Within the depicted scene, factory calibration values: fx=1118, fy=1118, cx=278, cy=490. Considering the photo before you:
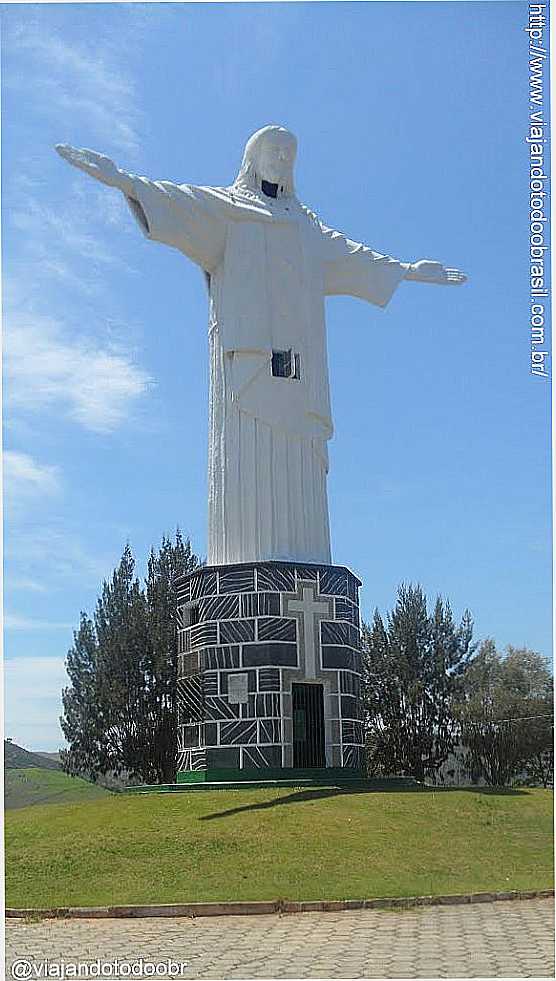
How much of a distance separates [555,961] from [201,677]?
11.6 m

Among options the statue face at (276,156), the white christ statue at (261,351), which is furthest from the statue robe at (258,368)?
the statue face at (276,156)

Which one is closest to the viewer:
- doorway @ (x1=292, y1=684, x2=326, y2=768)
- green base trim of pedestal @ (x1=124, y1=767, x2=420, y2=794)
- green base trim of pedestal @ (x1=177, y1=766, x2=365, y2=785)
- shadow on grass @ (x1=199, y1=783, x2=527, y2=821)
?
shadow on grass @ (x1=199, y1=783, x2=527, y2=821)

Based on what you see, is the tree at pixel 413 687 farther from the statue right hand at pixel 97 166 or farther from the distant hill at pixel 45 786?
the statue right hand at pixel 97 166

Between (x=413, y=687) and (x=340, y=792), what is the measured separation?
15.4 metres

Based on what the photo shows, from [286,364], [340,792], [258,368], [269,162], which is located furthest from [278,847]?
[269,162]

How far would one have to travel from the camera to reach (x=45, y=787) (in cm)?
2953

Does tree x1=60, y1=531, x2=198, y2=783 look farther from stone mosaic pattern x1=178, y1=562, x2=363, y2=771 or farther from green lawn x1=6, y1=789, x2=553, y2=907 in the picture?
green lawn x1=6, y1=789, x2=553, y2=907

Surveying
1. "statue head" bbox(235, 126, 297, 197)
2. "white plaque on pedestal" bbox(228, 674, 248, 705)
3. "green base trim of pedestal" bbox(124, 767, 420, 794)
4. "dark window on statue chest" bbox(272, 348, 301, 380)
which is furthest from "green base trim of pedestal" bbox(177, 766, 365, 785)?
"statue head" bbox(235, 126, 297, 197)

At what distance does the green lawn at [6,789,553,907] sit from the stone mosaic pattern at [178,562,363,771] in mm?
2845

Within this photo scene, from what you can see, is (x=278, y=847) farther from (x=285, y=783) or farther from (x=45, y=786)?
(x=45, y=786)

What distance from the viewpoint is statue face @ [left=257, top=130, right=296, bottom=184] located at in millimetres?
20891

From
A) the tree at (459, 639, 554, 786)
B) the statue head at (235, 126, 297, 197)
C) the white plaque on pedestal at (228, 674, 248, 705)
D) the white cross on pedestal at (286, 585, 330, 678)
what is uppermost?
the statue head at (235, 126, 297, 197)

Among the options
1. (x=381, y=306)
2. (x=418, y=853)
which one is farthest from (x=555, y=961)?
(x=381, y=306)

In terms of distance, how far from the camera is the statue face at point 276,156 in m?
20.9
